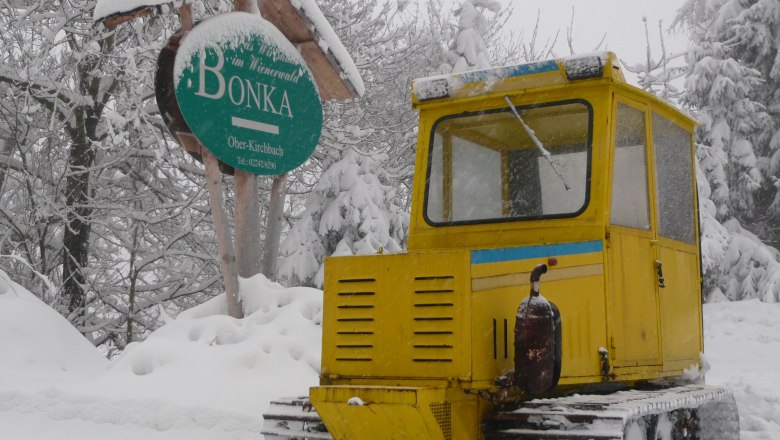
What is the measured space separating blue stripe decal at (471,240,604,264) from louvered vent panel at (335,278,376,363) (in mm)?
631

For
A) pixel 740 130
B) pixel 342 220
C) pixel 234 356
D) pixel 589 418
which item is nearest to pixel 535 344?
pixel 589 418

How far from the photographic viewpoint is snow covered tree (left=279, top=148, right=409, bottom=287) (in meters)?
14.7

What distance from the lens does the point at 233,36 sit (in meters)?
7.19

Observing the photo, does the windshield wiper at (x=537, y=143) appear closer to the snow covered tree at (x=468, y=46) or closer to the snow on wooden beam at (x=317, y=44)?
the snow on wooden beam at (x=317, y=44)

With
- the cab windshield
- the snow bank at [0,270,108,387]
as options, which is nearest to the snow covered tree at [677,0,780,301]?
the cab windshield

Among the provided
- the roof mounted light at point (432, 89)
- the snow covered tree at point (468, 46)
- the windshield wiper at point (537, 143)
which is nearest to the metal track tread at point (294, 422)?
the windshield wiper at point (537, 143)

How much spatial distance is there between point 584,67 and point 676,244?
1632 mm

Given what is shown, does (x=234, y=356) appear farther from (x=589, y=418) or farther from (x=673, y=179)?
(x=673, y=179)

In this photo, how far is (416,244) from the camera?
5.61m

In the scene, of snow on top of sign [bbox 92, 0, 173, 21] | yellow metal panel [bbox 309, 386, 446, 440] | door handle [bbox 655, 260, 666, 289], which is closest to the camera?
yellow metal panel [bbox 309, 386, 446, 440]

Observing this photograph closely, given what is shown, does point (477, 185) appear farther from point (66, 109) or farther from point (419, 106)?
point (66, 109)

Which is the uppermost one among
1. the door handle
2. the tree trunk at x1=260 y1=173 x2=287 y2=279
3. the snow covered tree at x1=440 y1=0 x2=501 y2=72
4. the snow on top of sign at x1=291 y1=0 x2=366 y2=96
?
the snow covered tree at x1=440 y1=0 x2=501 y2=72

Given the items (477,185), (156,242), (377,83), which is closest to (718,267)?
(377,83)

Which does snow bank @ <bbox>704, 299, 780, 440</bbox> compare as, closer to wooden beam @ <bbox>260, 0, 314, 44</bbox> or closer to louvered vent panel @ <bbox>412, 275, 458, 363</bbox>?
louvered vent panel @ <bbox>412, 275, 458, 363</bbox>
